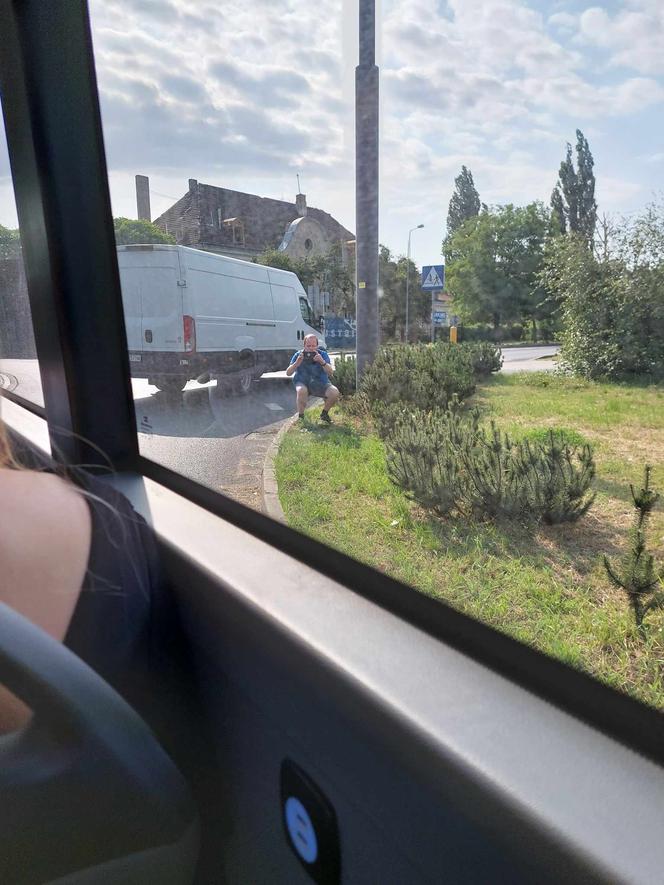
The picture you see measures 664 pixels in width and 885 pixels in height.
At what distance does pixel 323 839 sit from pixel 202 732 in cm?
59

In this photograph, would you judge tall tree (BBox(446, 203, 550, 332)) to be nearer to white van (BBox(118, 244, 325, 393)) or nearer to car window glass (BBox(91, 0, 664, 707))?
car window glass (BBox(91, 0, 664, 707))

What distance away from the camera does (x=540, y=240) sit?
1.02 m

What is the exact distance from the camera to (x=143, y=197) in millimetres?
2137

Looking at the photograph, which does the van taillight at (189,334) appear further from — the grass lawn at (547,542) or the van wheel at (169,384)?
the grass lawn at (547,542)

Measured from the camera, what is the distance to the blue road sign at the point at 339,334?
1.53 metres

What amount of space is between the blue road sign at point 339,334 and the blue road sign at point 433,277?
0.25 m

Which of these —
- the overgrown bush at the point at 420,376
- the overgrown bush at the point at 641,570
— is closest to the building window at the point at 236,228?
the overgrown bush at the point at 420,376

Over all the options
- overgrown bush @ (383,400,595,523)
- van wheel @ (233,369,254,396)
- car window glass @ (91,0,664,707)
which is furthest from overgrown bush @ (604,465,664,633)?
van wheel @ (233,369,254,396)

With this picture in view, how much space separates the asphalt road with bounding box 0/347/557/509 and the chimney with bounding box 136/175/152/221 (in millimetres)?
618

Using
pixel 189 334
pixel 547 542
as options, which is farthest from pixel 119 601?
pixel 189 334

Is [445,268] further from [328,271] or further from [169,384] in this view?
[169,384]

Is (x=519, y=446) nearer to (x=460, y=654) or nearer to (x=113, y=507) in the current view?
(x=460, y=654)

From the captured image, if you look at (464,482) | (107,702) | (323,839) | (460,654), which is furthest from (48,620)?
(464,482)

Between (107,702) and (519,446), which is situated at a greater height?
(519,446)
